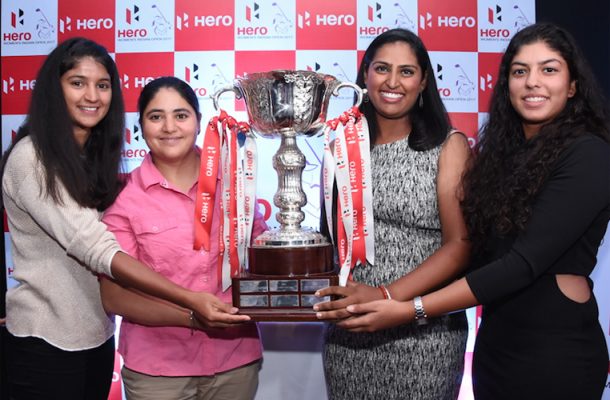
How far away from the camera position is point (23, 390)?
1.54 metres

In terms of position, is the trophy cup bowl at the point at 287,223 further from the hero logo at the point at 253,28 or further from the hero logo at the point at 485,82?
the hero logo at the point at 485,82

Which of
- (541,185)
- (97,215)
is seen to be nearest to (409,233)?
(541,185)

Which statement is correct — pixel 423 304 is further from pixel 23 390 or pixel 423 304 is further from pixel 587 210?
pixel 23 390

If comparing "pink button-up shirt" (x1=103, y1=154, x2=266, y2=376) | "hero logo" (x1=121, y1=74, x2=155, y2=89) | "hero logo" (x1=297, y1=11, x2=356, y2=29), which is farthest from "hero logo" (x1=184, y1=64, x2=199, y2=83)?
"pink button-up shirt" (x1=103, y1=154, x2=266, y2=376)

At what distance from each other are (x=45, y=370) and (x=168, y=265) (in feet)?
1.40

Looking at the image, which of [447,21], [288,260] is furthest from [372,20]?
[288,260]

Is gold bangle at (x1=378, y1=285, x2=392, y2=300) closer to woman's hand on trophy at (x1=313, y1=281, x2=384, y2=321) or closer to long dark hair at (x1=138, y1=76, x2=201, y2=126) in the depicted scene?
woman's hand on trophy at (x1=313, y1=281, x2=384, y2=321)

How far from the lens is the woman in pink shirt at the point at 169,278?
1482 millimetres

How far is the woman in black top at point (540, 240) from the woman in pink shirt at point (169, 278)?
1.11 feet

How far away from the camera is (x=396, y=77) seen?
1.54 meters

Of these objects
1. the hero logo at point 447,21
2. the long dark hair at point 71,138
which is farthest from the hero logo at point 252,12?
the long dark hair at point 71,138

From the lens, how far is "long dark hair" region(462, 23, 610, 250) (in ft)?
4.20

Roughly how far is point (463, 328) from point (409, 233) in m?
0.31

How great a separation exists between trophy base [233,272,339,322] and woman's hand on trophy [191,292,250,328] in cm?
3
